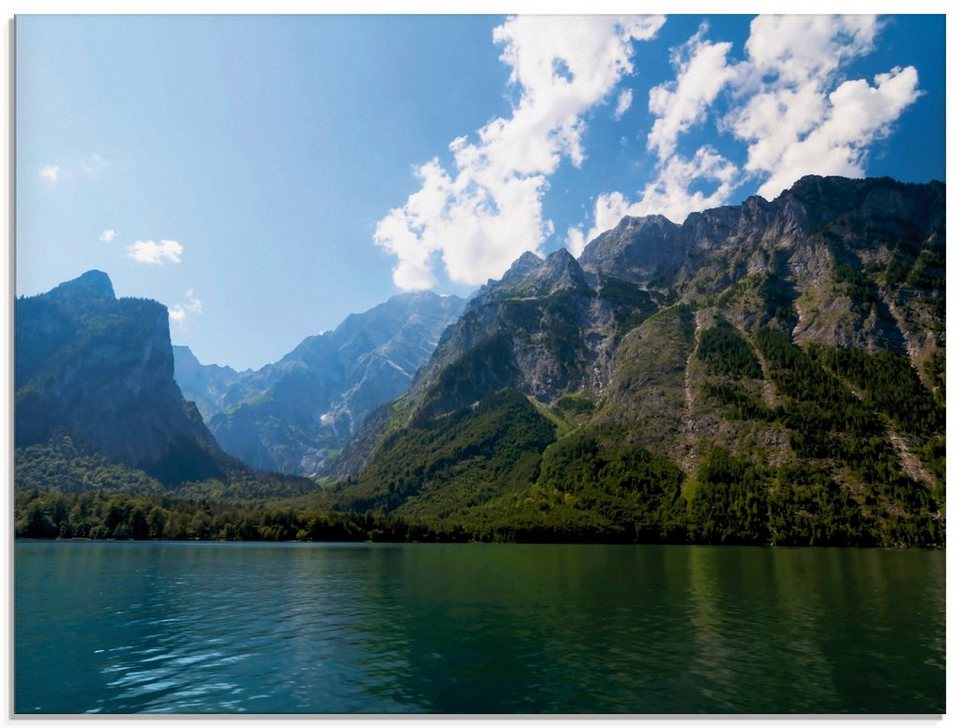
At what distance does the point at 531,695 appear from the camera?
30.1 meters

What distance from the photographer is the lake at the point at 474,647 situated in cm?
2992

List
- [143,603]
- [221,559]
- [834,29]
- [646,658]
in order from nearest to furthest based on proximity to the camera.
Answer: [834,29]
[646,658]
[143,603]
[221,559]

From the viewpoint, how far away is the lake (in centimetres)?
2992

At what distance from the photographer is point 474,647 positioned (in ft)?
136

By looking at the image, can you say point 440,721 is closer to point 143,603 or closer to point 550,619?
point 550,619

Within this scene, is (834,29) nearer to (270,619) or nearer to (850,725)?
(850,725)

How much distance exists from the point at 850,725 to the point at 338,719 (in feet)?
73.4

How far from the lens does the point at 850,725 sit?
83.4ft

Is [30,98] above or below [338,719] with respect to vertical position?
above
